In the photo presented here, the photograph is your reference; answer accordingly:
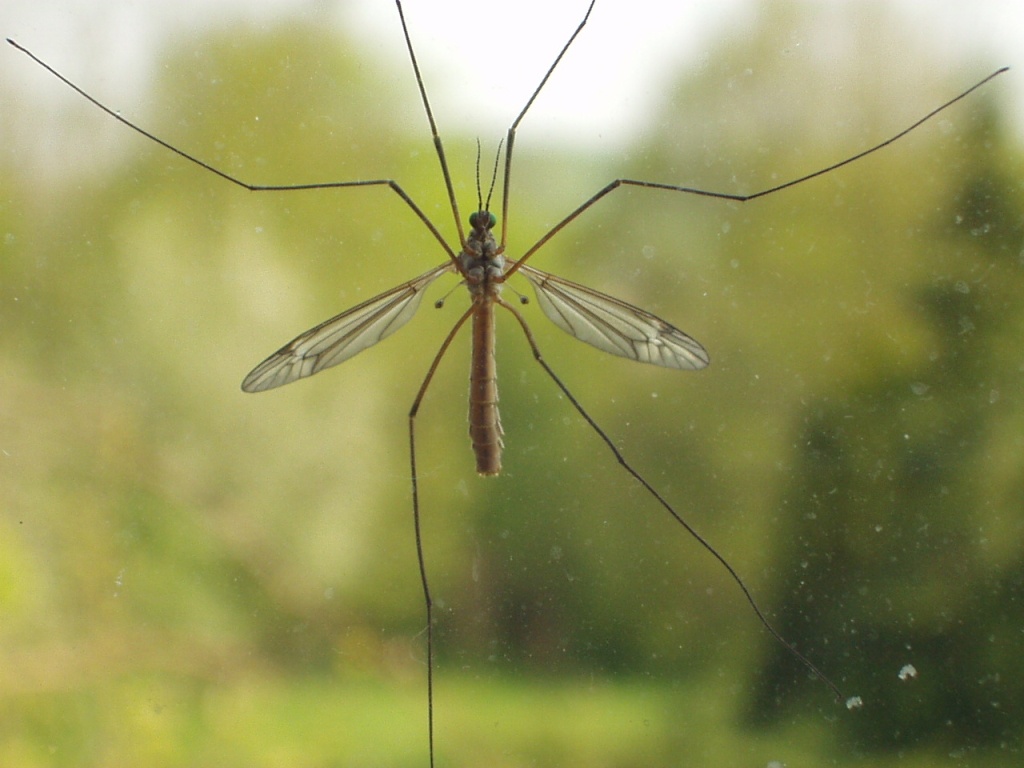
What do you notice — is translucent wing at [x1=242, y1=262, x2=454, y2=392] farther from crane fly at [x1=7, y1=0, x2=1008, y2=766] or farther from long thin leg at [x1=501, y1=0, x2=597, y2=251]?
long thin leg at [x1=501, y1=0, x2=597, y2=251]

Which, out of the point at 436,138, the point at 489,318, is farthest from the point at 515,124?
the point at 489,318

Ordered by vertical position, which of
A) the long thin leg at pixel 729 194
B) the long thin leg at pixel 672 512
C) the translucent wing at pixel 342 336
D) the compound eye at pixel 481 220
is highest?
the long thin leg at pixel 729 194

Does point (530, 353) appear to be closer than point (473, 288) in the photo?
No

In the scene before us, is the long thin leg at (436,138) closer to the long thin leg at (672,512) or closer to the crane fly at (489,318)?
the crane fly at (489,318)

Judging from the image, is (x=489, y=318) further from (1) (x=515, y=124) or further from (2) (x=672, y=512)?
(2) (x=672, y=512)

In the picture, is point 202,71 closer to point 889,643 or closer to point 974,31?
point 974,31

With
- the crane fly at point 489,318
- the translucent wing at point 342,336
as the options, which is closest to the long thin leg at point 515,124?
the crane fly at point 489,318

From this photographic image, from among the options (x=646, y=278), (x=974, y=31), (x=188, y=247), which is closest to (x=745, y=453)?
(x=646, y=278)
